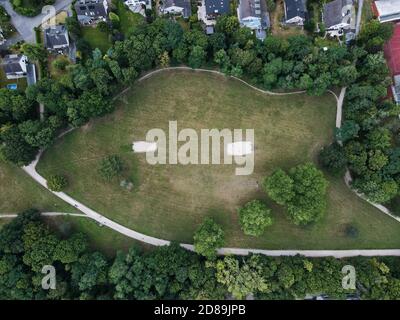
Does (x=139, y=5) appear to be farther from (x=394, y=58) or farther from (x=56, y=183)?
(x=394, y=58)

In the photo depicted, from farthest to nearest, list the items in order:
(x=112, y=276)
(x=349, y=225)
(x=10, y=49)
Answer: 1. (x=10, y=49)
2. (x=349, y=225)
3. (x=112, y=276)

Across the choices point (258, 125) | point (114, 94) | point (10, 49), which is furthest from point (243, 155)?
point (10, 49)

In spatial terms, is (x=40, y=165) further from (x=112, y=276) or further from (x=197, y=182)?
(x=197, y=182)

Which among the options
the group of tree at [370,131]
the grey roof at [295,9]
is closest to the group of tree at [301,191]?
the group of tree at [370,131]

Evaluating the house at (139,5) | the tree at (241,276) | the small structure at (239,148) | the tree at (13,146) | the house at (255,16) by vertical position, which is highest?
the house at (139,5)

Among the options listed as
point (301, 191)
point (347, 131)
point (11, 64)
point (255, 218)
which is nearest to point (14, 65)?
point (11, 64)

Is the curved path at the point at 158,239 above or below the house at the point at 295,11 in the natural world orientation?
below

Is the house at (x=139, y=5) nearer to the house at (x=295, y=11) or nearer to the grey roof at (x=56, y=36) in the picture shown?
the grey roof at (x=56, y=36)
